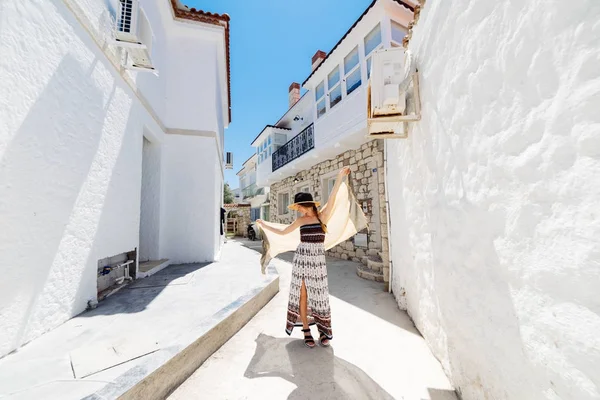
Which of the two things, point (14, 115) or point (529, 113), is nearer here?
point (529, 113)

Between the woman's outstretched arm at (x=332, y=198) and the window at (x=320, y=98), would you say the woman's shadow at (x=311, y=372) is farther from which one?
the window at (x=320, y=98)

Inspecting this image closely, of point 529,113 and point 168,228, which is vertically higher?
point 529,113

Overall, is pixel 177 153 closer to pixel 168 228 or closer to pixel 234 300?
pixel 168 228

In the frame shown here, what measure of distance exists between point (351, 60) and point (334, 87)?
93cm

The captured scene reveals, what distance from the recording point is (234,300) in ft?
11.2

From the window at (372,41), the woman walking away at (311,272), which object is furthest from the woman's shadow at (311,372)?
the window at (372,41)

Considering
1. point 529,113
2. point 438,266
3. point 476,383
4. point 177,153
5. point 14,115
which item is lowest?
point 476,383

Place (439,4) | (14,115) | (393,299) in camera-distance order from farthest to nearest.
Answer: (393,299) < (439,4) < (14,115)

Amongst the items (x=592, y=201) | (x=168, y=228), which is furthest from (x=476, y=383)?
(x=168, y=228)

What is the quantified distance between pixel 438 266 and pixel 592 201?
159 cm

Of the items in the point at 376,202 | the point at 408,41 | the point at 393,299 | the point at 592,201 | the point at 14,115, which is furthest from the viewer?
the point at 376,202

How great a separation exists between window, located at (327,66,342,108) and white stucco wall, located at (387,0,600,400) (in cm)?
581

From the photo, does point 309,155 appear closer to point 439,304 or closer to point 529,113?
point 439,304

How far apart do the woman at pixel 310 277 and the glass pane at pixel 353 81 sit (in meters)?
5.33
